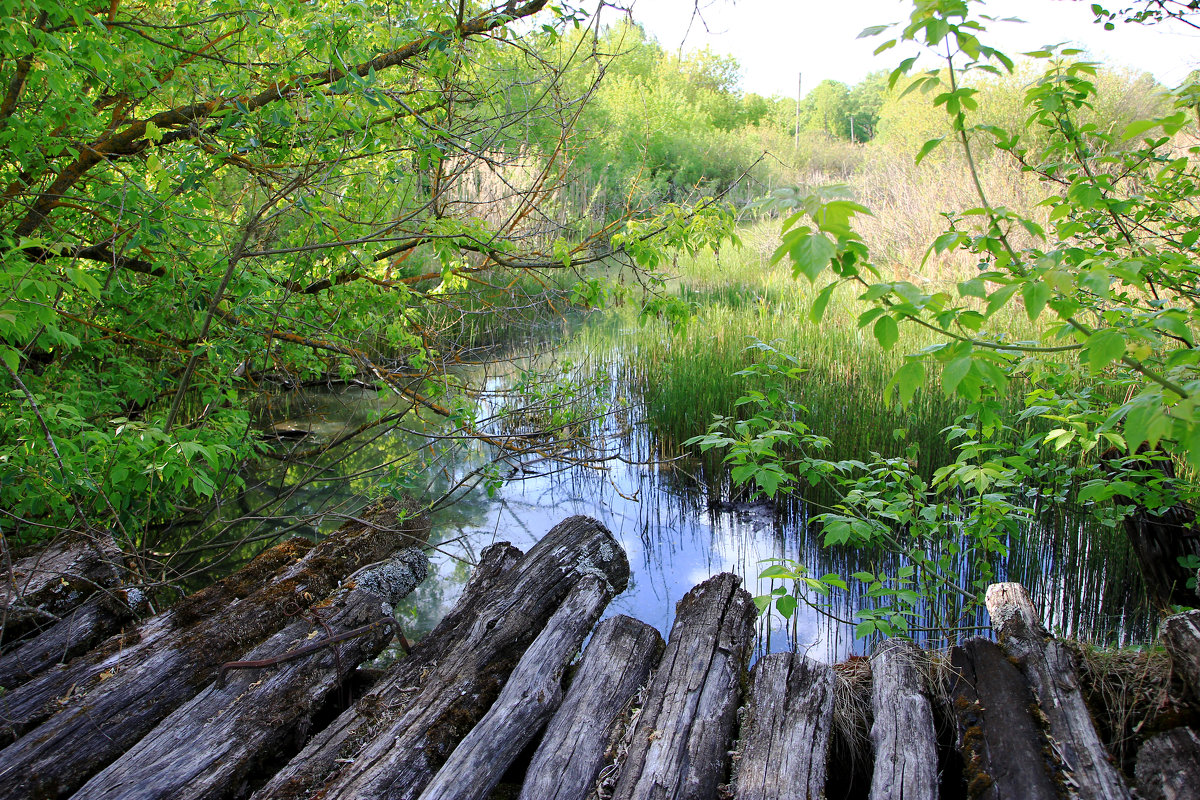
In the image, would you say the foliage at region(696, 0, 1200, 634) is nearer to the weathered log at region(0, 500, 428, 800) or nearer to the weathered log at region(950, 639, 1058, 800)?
the weathered log at region(950, 639, 1058, 800)

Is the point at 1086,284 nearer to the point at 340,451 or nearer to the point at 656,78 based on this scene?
the point at 340,451

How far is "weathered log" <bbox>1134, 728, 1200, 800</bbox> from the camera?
1456 millimetres

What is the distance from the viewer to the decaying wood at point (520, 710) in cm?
170

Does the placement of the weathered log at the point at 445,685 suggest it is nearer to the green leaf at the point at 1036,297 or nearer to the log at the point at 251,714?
the log at the point at 251,714

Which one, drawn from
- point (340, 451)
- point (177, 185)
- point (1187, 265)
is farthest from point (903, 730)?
point (340, 451)

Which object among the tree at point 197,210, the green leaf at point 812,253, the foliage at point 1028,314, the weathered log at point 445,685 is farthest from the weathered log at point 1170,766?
the tree at point 197,210

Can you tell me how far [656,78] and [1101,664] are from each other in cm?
2674

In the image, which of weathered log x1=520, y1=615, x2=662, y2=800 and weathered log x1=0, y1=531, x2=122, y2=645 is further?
weathered log x1=0, y1=531, x2=122, y2=645

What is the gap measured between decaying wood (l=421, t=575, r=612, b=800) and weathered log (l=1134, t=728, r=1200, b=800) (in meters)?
1.41

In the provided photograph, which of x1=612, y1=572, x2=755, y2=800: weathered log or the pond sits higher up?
x1=612, y1=572, x2=755, y2=800: weathered log

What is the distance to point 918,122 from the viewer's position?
14.1 metres

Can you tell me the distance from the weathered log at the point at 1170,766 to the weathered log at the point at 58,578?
2.97 meters

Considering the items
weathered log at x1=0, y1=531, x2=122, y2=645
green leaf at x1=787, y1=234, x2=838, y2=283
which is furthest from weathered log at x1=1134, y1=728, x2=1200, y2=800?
weathered log at x1=0, y1=531, x2=122, y2=645

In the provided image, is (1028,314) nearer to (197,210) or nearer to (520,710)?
(520,710)
